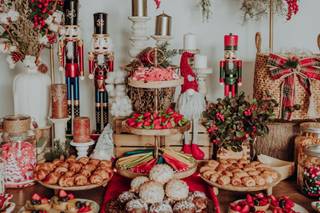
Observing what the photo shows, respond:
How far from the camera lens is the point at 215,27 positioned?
7.72 ft

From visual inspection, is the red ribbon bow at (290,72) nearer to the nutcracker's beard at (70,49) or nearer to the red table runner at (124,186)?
the red table runner at (124,186)

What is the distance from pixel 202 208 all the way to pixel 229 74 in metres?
0.72

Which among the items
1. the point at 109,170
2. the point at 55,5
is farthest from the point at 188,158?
the point at 55,5

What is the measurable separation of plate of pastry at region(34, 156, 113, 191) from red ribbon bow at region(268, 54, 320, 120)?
75 cm

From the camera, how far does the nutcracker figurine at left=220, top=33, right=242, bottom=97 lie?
2.02 metres

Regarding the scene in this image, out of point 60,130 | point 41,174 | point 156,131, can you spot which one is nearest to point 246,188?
point 156,131

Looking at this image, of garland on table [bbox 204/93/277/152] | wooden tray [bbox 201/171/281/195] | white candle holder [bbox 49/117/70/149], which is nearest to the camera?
wooden tray [bbox 201/171/281/195]

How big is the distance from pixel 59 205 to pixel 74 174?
0.16 metres

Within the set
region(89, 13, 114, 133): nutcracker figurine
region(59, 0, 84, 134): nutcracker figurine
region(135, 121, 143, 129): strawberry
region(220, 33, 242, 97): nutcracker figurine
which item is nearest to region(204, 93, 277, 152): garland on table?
region(220, 33, 242, 97): nutcracker figurine

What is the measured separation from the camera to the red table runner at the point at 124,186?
5.38 feet

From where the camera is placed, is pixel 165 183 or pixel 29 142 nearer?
pixel 165 183

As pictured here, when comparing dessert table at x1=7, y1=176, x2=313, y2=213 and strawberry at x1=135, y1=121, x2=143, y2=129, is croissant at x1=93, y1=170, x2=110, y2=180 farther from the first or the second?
strawberry at x1=135, y1=121, x2=143, y2=129

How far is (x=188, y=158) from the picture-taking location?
1799 millimetres

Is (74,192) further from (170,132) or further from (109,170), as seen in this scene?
(170,132)
